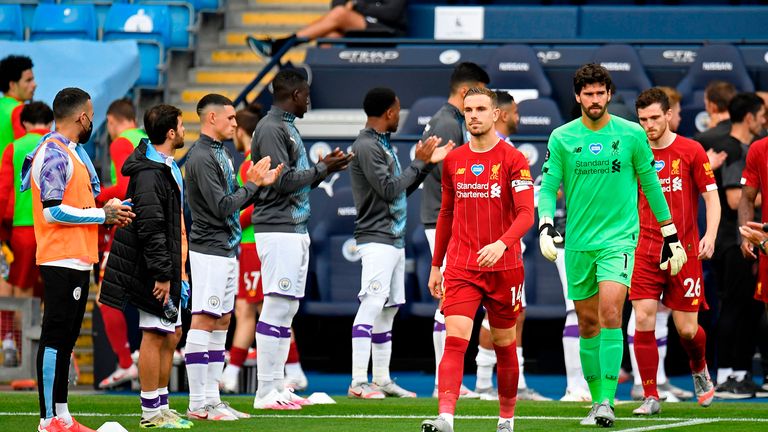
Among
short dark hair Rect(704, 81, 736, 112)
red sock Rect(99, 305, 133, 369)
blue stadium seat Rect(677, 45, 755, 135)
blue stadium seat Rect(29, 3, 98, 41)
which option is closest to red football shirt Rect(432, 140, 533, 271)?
short dark hair Rect(704, 81, 736, 112)

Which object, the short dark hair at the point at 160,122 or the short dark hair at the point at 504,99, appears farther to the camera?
the short dark hair at the point at 504,99

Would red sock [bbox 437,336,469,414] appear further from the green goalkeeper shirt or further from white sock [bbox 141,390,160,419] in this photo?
white sock [bbox 141,390,160,419]

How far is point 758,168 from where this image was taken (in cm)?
1001

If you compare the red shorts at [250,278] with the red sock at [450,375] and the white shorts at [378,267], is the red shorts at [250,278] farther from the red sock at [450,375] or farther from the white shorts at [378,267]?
the red sock at [450,375]

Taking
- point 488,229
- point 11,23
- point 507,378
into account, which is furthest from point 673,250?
point 11,23

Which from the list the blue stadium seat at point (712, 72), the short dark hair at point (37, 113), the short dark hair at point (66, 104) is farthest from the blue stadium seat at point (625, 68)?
the short dark hair at point (66, 104)

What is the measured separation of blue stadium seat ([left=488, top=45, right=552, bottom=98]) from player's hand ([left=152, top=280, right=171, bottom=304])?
7.11m

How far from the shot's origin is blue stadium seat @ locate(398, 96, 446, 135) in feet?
48.4

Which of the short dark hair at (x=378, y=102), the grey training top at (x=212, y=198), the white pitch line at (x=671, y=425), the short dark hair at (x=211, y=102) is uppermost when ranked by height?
the short dark hair at (x=378, y=102)

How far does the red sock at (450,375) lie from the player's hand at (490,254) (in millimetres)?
451

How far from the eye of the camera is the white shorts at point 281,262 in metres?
10.2

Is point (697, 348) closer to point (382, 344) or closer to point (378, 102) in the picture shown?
point (382, 344)

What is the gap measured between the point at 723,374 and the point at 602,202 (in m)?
3.82

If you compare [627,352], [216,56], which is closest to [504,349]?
[627,352]
